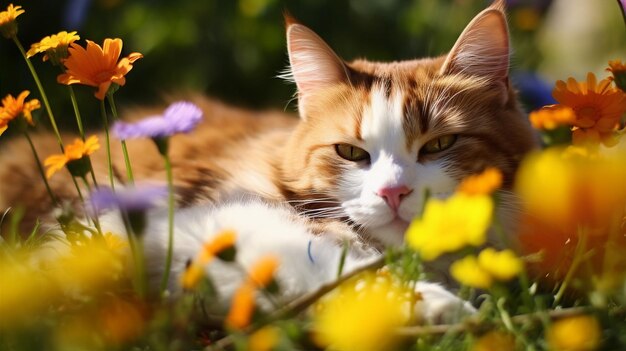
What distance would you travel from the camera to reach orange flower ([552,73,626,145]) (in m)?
1.19

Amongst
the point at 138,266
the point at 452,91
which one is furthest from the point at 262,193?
the point at 138,266

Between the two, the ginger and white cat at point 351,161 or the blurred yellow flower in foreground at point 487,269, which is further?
the ginger and white cat at point 351,161

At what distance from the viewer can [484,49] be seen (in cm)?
153

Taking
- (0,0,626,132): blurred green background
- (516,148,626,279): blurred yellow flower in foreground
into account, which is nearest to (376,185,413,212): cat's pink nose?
(516,148,626,279): blurred yellow flower in foreground

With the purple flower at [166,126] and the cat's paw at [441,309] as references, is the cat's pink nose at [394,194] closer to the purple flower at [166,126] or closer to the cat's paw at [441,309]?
the cat's paw at [441,309]

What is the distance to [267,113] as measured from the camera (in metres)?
2.38

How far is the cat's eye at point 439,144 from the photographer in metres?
1.46

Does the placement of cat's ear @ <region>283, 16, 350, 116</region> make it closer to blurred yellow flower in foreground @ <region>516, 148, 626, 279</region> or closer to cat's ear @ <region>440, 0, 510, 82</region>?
cat's ear @ <region>440, 0, 510, 82</region>

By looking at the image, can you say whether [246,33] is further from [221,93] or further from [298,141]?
[298,141]

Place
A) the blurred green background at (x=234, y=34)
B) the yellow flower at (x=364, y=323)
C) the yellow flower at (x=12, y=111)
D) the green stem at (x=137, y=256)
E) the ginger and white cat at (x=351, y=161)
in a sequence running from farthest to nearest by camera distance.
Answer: the blurred green background at (x=234, y=34), the ginger and white cat at (x=351, y=161), the yellow flower at (x=12, y=111), the green stem at (x=137, y=256), the yellow flower at (x=364, y=323)

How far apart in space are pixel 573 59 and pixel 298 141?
2.65 metres

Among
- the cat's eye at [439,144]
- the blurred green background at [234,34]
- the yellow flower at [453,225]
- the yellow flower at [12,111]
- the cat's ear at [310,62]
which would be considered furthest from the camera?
the blurred green background at [234,34]

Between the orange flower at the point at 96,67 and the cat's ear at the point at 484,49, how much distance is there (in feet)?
2.24

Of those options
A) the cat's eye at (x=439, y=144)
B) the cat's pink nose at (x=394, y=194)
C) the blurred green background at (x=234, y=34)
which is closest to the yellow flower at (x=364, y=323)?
the cat's pink nose at (x=394, y=194)
